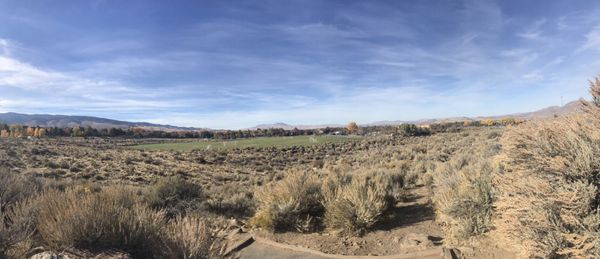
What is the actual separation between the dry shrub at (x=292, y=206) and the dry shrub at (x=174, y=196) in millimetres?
2904

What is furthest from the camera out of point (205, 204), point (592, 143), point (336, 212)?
point (205, 204)

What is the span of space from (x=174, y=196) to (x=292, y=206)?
5.06 metres

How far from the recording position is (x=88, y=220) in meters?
4.23

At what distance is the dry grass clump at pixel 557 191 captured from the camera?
390 cm

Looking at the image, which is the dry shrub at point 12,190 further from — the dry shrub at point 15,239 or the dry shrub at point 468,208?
the dry shrub at point 468,208

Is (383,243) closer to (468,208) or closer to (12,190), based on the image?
(468,208)

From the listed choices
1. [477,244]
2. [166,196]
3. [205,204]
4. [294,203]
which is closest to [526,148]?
[477,244]

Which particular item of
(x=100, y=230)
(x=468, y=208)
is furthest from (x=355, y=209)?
(x=100, y=230)

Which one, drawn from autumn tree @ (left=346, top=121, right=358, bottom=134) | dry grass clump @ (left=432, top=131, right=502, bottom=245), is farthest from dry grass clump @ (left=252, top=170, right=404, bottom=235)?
autumn tree @ (left=346, top=121, right=358, bottom=134)

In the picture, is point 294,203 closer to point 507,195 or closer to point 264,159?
point 507,195

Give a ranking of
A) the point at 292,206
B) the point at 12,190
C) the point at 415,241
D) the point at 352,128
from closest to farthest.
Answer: the point at 415,241
the point at 12,190
the point at 292,206
the point at 352,128

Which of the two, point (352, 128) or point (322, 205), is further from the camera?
point (352, 128)

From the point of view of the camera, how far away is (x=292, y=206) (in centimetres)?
801

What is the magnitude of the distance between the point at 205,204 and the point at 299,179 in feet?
13.3
